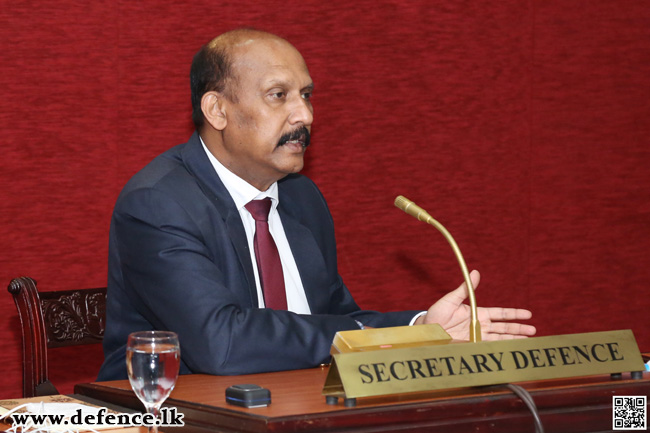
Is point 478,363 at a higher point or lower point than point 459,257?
lower

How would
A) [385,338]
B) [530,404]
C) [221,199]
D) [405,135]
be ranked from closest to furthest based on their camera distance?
[530,404] → [385,338] → [221,199] → [405,135]

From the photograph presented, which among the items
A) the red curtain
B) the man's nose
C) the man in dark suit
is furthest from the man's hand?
the red curtain

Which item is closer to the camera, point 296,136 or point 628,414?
point 628,414

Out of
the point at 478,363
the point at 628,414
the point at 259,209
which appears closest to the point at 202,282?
the point at 259,209

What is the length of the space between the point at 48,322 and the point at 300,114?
838 millimetres

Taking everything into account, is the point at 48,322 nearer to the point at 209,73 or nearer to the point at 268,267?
the point at 268,267

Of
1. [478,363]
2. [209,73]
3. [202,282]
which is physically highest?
[209,73]

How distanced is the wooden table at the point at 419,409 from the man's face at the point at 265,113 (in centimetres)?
85

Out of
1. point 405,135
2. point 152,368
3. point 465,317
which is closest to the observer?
point 152,368

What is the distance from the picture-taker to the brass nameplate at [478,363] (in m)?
1.43

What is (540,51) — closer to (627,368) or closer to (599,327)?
(599,327)

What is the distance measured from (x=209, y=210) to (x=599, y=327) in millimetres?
2523

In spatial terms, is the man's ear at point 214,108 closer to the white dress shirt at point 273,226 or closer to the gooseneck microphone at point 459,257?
the white dress shirt at point 273,226

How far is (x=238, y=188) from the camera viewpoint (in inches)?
95.0
